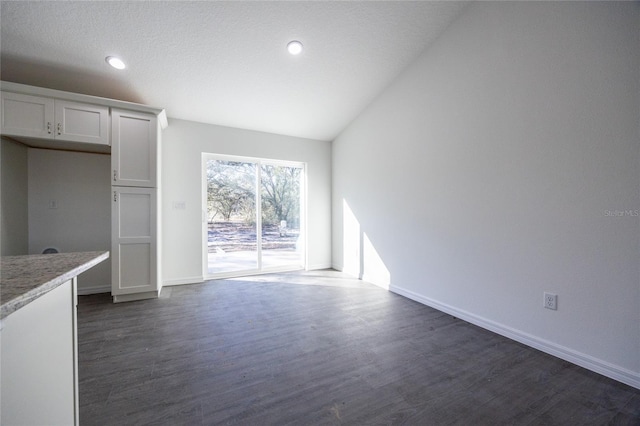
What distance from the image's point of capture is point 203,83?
3041mm

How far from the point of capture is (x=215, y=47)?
102 inches

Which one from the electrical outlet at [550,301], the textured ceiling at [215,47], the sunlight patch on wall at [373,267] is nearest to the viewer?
the electrical outlet at [550,301]

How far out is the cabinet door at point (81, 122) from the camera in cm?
264

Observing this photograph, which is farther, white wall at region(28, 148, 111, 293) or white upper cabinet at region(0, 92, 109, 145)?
white wall at region(28, 148, 111, 293)

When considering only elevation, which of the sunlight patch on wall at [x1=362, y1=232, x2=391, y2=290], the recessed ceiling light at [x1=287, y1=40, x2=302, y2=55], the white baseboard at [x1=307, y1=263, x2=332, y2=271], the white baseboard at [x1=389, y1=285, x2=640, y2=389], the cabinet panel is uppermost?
the recessed ceiling light at [x1=287, y1=40, x2=302, y2=55]

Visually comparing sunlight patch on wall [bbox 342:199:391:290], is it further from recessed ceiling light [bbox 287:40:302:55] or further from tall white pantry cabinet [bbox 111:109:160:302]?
tall white pantry cabinet [bbox 111:109:160:302]

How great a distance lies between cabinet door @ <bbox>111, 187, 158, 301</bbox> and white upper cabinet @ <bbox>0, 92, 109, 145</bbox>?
66 centimetres

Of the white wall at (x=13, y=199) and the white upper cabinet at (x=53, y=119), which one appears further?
the white wall at (x=13, y=199)

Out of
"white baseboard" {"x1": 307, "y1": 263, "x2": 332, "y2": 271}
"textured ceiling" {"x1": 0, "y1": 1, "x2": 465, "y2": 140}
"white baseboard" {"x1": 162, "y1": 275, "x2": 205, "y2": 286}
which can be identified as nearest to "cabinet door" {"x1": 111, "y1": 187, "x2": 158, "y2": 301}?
"white baseboard" {"x1": 162, "y1": 275, "x2": 205, "y2": 286}

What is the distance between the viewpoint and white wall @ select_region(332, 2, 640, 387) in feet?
5.45

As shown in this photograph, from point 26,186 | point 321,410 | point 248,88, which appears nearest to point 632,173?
point 321,410

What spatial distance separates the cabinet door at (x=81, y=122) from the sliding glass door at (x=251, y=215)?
1286mm

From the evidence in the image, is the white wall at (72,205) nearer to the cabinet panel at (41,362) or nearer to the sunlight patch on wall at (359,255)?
the cabinet panel at (41,362)

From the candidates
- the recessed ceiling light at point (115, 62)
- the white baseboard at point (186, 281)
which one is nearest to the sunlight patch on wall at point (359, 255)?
the white baseboard at point (186, 281)
